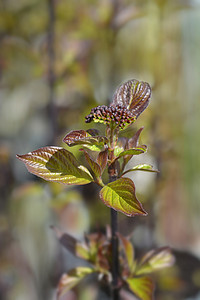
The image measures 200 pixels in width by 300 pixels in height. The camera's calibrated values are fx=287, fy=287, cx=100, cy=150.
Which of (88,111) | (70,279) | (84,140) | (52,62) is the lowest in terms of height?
(70,279)

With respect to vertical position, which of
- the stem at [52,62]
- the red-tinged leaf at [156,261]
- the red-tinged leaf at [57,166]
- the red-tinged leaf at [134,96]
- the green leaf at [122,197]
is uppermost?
the stem at [52,62]

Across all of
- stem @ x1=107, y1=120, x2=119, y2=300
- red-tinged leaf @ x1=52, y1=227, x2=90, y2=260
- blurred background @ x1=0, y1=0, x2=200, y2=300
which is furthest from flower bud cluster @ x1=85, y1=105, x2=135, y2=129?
blurred background @ x1=0, y1=0, x2=200, y2=300

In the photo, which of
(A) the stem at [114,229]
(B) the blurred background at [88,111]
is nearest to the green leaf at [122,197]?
(A) the stem at [114,229]

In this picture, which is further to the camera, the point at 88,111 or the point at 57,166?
the point at 88,111

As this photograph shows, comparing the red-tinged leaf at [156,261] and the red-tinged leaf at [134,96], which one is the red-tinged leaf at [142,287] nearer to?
the red-tinged leaf at [156,261]

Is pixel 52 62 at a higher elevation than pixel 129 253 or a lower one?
higher

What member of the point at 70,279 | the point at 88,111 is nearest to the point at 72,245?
the point at 70,279

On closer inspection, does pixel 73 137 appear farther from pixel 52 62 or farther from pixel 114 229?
pixel 52 62
